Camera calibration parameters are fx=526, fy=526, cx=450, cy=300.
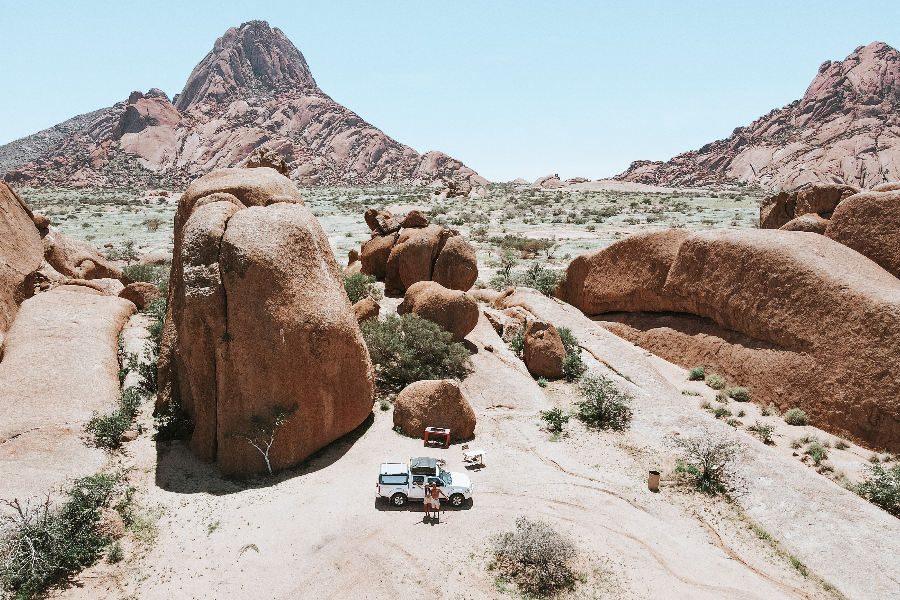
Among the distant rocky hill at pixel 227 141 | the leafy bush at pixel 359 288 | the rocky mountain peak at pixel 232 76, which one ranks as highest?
the rocky mountain peak at pixel 232 76

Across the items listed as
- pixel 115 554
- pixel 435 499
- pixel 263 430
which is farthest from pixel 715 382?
pixel 115 554

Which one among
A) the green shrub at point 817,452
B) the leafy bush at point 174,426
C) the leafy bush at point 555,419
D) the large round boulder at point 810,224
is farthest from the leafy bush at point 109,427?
the large round boulder at point 810,224

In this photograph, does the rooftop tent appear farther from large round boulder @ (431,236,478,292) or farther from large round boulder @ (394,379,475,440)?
large round boulder @ (431,236,478,292)

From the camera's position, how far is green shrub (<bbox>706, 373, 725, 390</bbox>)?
16281mm

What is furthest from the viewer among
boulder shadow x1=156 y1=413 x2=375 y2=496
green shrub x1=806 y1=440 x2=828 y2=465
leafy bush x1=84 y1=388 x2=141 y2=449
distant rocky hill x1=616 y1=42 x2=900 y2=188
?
distant rocky hill x1=616 y1=42 x2=900 y2=188

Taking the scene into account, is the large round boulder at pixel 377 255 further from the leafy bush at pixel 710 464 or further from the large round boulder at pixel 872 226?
the large round boulder at pixel 872 226

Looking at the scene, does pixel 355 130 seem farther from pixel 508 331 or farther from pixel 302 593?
pixel 302 593

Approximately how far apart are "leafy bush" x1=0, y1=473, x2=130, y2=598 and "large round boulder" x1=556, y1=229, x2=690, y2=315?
1809 centimetres

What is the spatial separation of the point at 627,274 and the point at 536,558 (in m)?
14.8

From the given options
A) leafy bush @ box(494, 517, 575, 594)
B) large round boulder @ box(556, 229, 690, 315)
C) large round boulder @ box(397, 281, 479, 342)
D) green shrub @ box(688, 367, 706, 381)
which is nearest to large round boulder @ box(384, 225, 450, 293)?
large round boulder @ box(397, 281, 479, 342)

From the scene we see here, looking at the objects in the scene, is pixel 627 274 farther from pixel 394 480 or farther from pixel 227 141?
pixel 227 141

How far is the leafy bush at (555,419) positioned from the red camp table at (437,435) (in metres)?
2.96

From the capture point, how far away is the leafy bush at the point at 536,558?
8.23 meters

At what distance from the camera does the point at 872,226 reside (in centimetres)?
1622
